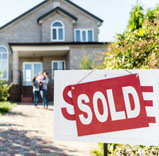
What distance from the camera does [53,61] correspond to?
19219 mm

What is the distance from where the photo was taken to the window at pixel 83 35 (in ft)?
65.8

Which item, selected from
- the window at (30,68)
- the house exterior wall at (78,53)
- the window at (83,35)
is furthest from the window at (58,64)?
the house exterior wall at (78,53)

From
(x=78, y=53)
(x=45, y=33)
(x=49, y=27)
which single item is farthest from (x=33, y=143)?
(x=49, y=27)

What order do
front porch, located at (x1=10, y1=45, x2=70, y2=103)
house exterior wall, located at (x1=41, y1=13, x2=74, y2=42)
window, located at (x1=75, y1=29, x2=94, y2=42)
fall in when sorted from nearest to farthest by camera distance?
1. front porch, located at (x1=10, y1=45, x2=70, y2=103)
2. house exterior wall, located at (x1=41, y1=13, x2=74, y2=42)
3. window, located at (x1=75, y1=29, x2=94, y2=42)

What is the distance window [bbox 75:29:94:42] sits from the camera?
65.8 feet

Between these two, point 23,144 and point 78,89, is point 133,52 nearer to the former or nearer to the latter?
point 78,89

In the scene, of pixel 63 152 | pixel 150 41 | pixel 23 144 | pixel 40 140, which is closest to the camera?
pixel 150 41

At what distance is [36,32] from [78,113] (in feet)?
63.7

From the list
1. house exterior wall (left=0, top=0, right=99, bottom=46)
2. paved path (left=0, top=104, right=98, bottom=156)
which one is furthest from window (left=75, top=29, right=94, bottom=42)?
paved path (left=0, top=104, right=98, bottom=156)

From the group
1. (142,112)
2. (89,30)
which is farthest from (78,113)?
(89,30)

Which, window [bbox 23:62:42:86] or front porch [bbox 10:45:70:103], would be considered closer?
front porch [bbox 10:45:70:103]

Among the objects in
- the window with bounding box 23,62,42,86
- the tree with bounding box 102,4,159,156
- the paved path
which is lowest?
the paved path

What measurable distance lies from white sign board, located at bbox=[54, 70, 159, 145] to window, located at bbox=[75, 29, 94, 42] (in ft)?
61.2

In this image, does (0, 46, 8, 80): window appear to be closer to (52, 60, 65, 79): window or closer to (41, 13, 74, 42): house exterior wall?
(41, 13, 74, 42): house exterior wall
